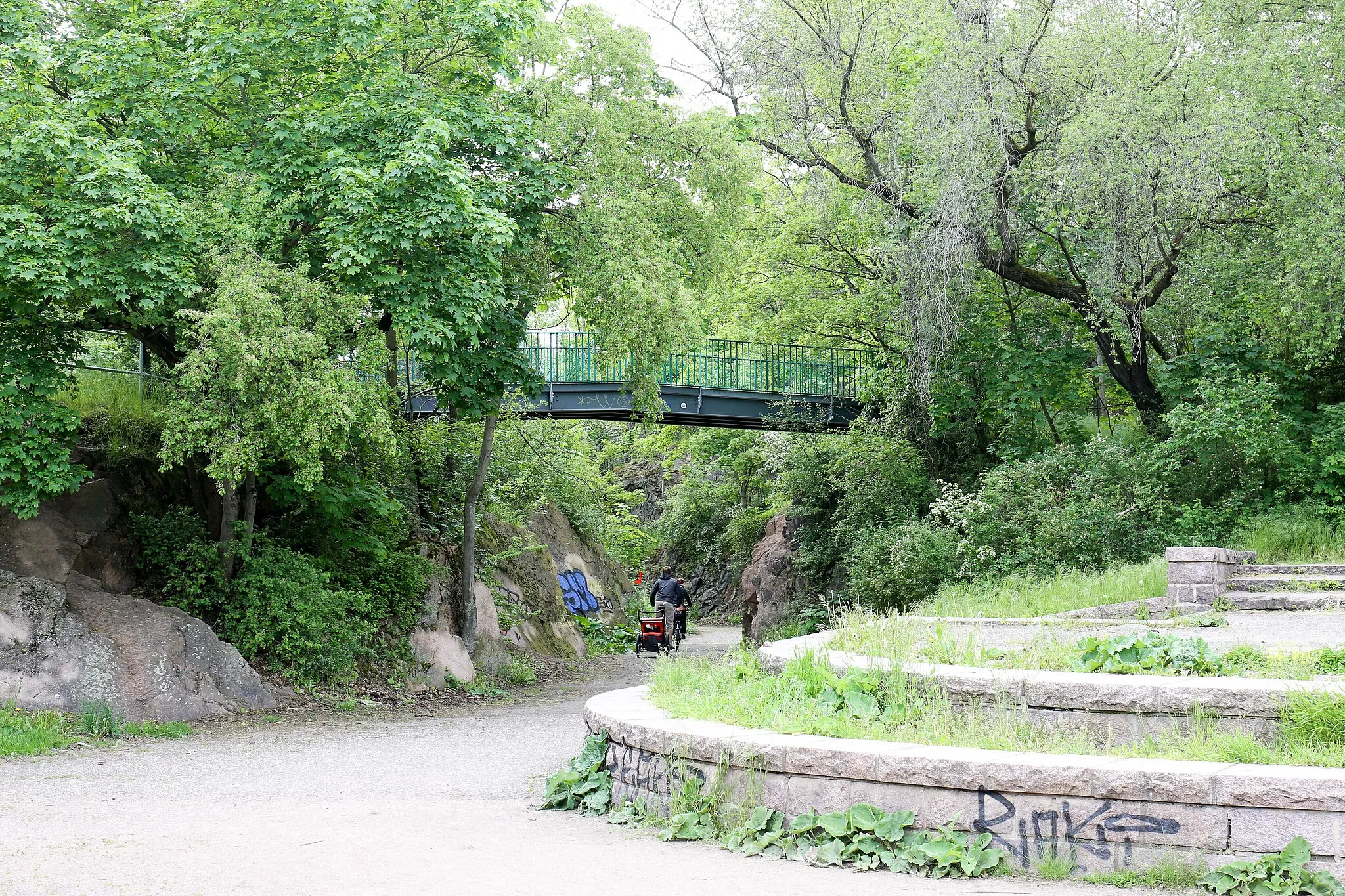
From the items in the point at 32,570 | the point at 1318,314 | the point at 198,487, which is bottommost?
the point at 32,570

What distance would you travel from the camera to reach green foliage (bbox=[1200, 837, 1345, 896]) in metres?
4.24

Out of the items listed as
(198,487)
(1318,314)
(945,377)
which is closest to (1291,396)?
(1318,314)

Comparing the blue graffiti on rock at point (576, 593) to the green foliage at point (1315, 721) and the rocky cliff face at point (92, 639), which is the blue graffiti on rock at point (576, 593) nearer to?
the rocky cliff face at point (92, 639)

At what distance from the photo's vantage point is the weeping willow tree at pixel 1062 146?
1579 cm

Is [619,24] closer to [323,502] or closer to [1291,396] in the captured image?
[323,502]

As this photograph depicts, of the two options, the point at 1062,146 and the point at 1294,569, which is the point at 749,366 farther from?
the point at 1294,569

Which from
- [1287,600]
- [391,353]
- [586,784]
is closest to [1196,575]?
[1287,600]

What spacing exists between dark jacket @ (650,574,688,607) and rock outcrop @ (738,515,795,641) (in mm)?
3178

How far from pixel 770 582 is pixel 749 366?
5.65 meters

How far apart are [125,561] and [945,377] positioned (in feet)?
48.2

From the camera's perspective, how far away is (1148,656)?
6.41 m

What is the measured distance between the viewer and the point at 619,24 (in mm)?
14648

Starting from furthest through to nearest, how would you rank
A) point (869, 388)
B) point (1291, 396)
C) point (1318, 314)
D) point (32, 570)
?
point (869, 388)
point (1291, 396)
point (1318, 314)
point (32, 570)

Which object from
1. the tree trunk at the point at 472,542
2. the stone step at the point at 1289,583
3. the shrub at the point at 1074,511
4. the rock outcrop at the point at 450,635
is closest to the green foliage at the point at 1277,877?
the stone step at the point at 1289,583
